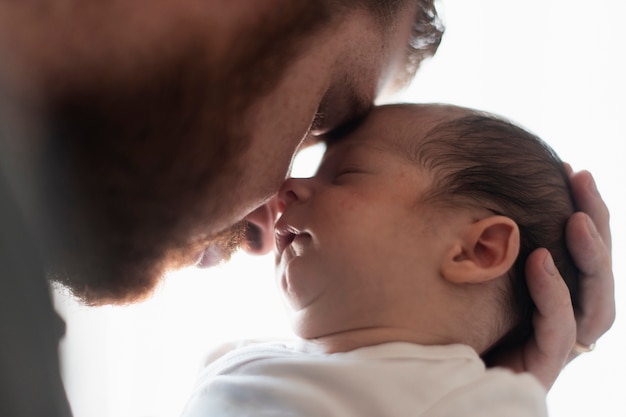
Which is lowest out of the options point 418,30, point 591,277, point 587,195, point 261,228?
point 261,228

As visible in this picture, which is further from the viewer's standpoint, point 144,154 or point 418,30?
point 418,30

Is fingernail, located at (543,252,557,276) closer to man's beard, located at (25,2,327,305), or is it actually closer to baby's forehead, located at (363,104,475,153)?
baby's forehead, located at (363,104,475,153)

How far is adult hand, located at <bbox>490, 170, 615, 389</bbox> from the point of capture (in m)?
1.03

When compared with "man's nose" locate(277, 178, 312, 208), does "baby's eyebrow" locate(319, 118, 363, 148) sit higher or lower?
higher

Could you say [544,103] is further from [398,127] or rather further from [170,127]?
[170,127]

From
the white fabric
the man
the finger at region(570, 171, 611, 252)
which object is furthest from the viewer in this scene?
the finger at region(570, 171, 611, 252)

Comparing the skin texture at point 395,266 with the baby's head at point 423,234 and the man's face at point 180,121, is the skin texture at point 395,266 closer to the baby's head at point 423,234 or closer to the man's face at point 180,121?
the baby's head at point 423,234

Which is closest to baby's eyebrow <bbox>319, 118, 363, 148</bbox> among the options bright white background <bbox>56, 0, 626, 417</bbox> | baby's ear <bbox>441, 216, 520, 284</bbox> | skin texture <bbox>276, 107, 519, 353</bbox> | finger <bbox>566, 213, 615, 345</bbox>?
skin texture <bbox>276, 107, 519, 353</bbox>

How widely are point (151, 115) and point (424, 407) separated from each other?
503mm

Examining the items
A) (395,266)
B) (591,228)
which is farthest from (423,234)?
(591,228)

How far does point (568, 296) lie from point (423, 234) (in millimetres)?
250

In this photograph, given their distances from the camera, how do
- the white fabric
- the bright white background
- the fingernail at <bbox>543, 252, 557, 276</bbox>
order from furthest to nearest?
the bright white background → the fingernail at <bbox>543, 252, 557, 276</bbox> → the white fabric

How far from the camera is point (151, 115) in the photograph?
0.91 metres

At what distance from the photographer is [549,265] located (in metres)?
1.02
